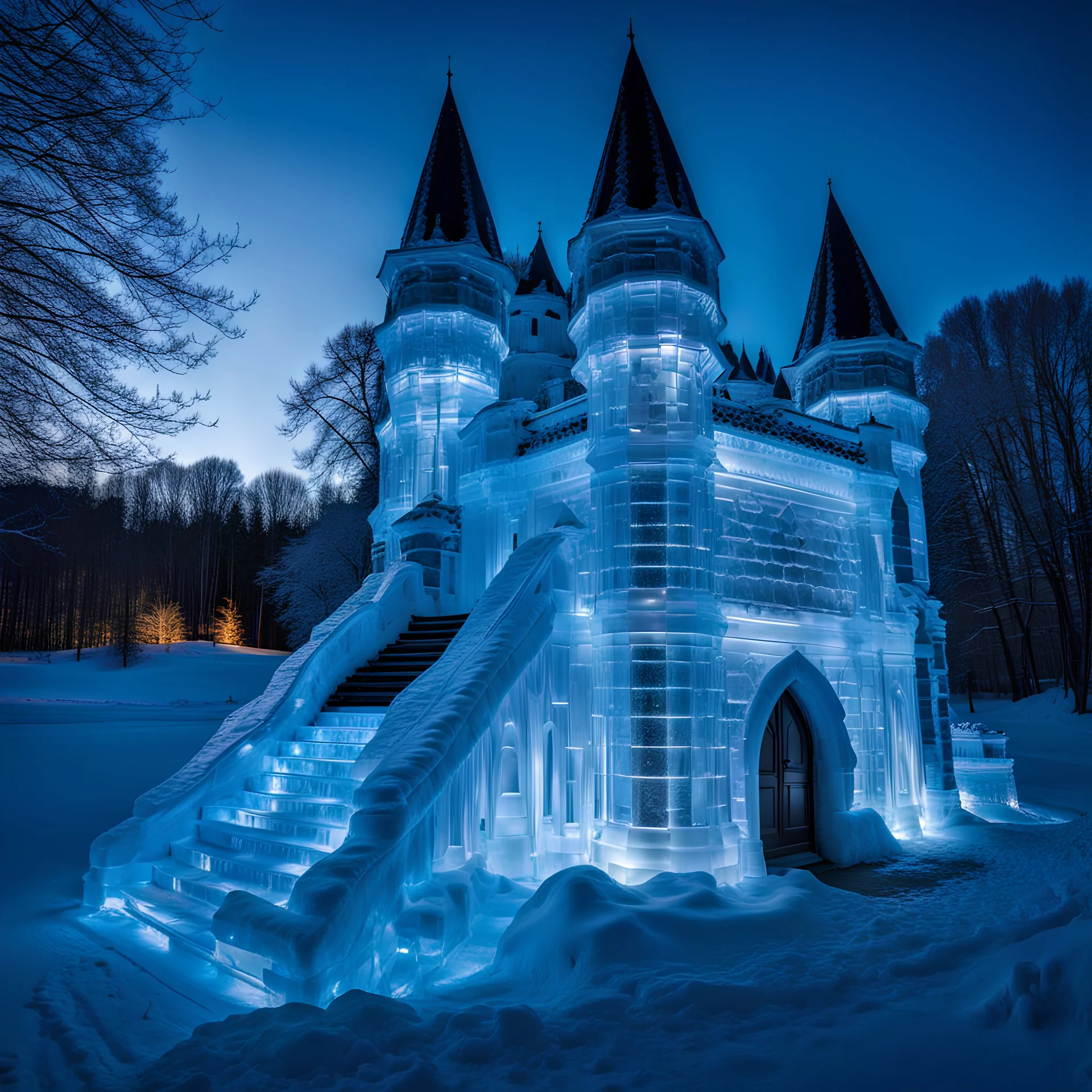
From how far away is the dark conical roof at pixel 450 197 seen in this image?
14.5 m

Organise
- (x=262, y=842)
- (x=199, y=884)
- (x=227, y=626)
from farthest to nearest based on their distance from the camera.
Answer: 1. (x=227, y=626)
2. (x=262, y=842)
3. (x=199, y=884)

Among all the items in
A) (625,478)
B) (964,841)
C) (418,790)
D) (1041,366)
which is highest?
(1041,366)

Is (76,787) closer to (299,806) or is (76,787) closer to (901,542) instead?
(299,806)

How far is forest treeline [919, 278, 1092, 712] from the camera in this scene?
24.6 metres

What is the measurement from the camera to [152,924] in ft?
20.8

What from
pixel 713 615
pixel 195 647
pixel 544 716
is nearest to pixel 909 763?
pixel 713 615

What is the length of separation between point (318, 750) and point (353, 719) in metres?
0.53

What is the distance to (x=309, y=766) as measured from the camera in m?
8.33

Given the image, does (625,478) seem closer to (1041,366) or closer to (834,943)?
(834,943)

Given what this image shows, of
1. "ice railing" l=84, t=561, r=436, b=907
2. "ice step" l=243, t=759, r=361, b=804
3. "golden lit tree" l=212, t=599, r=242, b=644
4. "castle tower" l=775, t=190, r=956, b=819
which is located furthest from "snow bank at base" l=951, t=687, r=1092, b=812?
"golden lit tree" l=212, t=599, r=242, b=644

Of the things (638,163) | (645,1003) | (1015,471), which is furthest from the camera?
(1015,471)

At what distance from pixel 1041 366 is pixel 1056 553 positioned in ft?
21.3

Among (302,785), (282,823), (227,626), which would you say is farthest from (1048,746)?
(227,626)

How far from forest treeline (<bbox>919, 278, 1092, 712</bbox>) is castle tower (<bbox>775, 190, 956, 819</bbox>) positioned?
42.4ft
